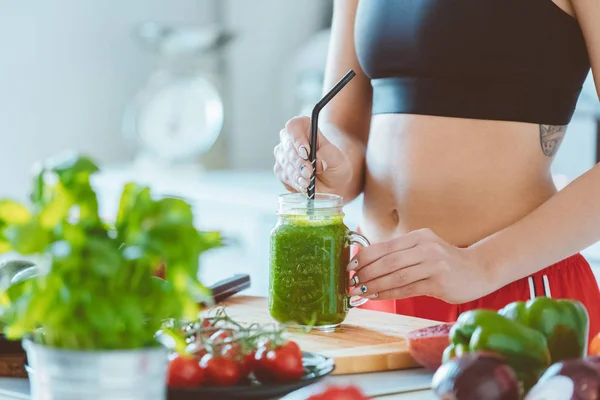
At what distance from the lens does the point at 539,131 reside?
1467 millimetres

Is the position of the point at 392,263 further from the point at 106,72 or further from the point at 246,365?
the point at 106,72

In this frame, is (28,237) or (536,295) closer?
(28,237)

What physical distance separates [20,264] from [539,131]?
0.79 m

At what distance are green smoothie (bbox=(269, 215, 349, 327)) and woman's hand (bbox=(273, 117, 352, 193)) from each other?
4.2 inches

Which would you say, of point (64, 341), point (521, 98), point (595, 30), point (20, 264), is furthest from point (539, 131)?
point (64, 341)

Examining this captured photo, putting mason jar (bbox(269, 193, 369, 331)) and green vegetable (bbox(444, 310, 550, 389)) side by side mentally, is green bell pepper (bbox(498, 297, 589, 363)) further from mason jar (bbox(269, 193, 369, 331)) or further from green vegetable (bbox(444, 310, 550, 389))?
mason jar (bbox(269, 193, 369, 331))

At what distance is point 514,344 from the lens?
92cm

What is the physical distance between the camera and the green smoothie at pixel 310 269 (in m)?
1.22

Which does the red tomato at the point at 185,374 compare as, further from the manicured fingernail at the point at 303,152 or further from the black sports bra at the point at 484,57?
the black sports bra at the point at 484,57

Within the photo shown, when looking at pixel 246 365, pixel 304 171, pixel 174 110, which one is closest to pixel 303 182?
pixel 304 171

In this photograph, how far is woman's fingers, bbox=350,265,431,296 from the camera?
4.10 ft

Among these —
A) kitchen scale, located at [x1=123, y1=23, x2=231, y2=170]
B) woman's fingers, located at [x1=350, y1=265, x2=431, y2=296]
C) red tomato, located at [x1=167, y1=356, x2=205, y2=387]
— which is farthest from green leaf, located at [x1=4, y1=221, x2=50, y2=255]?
kitchen scale, located at [x1=123, y1=23, x2=231, y2=170]

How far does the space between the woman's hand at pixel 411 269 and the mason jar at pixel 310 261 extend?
0.09ft

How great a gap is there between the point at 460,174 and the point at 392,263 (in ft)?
0.96
